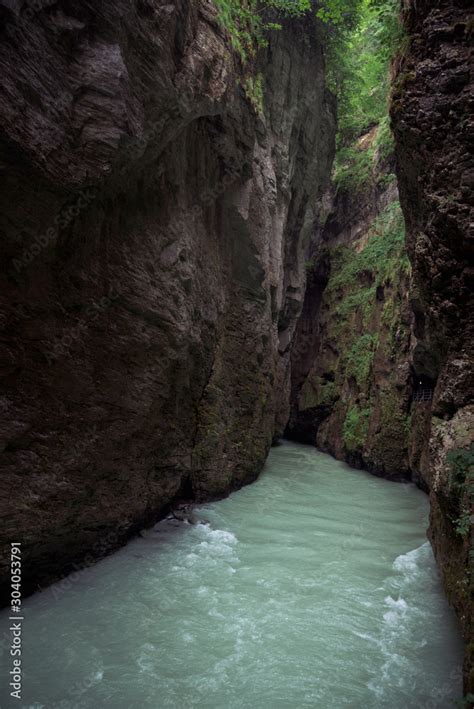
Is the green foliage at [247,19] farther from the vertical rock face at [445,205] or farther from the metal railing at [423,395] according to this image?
the metal railing at [423,395]

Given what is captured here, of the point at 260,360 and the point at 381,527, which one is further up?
the point at 260,360

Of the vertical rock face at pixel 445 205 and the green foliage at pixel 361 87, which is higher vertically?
the green foliage at pixel 361 87

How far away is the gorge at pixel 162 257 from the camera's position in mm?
4188

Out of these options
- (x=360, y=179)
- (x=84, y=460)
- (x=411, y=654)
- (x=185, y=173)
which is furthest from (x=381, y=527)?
(x=360, y=179)

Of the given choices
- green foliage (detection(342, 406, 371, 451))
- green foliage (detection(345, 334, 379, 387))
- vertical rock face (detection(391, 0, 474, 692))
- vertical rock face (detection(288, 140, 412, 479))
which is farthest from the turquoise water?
green foliage (detection(345, 334, 379, 387))

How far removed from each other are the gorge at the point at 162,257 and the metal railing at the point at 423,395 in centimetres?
33

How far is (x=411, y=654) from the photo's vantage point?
4457mm

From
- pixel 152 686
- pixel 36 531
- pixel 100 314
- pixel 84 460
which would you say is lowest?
pixel 152 686

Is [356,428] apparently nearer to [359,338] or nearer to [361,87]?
[359,338]

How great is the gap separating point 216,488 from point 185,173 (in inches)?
235

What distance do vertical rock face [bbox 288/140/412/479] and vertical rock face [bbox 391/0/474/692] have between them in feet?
23.4

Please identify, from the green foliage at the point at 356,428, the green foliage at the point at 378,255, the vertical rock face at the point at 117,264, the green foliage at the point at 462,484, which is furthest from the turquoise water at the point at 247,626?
the green foliage at the point at 378,255

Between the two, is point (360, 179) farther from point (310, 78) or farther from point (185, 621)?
point (185, 621)

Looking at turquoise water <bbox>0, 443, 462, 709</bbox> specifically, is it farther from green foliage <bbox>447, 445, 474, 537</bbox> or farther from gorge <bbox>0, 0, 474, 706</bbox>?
green foliage <bbox>447, 445, 474, 537</bbox>
